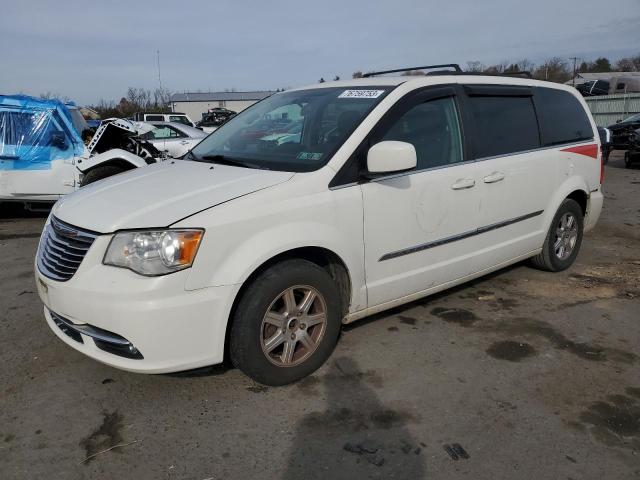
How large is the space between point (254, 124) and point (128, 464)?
256cm

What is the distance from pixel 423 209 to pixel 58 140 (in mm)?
6754

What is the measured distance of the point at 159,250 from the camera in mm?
2625

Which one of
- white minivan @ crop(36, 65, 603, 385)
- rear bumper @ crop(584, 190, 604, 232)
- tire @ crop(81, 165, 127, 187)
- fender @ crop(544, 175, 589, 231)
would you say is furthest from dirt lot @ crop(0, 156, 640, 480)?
tire @ crop(81, 165, 127, 187)

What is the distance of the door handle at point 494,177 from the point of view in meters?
3.98

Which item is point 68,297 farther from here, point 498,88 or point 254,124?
point 498,88

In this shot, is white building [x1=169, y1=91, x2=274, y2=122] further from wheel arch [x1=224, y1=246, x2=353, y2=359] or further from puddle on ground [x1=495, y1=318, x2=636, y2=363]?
wheel arch [x1=224, y1=246, x2=353, y2=359]

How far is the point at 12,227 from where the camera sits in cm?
795

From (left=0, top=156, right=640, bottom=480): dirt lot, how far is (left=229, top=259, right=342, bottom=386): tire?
15cm

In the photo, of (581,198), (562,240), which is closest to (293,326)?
(562,240)

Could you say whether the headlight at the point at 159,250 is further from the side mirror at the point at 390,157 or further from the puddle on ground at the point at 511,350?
the puddle on ground at the point at 511,350

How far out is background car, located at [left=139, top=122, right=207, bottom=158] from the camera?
1106 cm

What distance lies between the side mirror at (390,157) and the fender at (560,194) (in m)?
2.17

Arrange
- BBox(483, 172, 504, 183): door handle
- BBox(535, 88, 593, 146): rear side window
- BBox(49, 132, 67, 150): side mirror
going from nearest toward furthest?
1. BBox(483, 172, 504, 183): door handle
2. BBox(535, 88, 593, 146): rear side window
3. BBox(49, 132, 67, 150): side mirror

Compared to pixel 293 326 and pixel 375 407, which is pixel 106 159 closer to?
pixel 293 326
